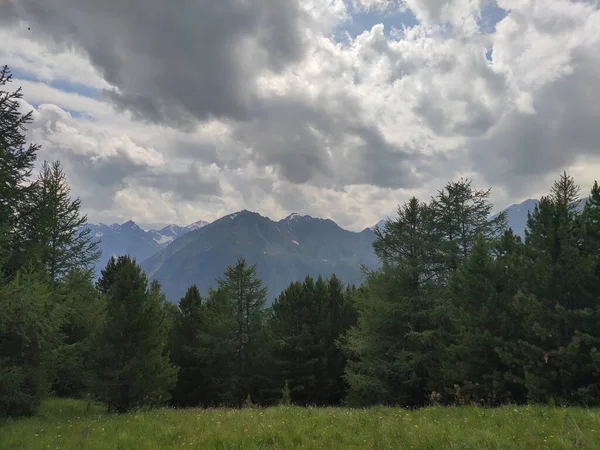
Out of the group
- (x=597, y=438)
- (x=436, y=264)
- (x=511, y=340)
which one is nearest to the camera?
(x=597, y=438)

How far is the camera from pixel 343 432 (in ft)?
28.6

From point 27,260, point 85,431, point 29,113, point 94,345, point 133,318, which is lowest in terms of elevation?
point 85,431

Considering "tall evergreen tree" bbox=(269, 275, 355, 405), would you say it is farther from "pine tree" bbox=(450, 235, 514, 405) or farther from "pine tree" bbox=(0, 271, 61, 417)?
"pine tree" bbox=(0, 271, 61, 417)

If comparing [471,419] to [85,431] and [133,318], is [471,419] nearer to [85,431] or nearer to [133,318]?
[85,431]

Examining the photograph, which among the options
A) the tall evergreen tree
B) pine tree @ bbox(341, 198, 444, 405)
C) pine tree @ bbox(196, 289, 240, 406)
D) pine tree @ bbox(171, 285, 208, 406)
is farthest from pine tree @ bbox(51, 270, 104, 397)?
the tall evergreen tree

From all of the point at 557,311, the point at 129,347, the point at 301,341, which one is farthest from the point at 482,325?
the point at 301,341

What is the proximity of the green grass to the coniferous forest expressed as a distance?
4.59 metres

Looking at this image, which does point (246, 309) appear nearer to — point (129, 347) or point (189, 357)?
point (189, 357)

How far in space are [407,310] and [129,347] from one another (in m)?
16.6

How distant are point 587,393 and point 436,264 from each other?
1171 centimetres

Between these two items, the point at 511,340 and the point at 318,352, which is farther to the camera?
the point at 318,352

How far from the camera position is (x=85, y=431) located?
10234 mm

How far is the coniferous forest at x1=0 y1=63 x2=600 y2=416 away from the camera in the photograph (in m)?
15.2

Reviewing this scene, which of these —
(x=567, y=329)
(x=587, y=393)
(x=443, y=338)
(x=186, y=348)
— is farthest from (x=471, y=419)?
(x=186, y=348)
